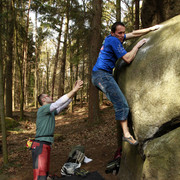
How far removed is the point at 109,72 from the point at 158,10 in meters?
2.83

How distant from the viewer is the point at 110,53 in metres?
3.74

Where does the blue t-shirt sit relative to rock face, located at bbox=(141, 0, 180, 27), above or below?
below

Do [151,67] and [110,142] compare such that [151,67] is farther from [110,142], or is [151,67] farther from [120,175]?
[110,142]

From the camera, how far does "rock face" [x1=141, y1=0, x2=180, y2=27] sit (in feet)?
15.4

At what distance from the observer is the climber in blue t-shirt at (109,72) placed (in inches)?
140

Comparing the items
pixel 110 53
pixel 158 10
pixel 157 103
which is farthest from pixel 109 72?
pixel 158 10

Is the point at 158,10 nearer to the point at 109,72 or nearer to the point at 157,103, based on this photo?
the point at 109,72

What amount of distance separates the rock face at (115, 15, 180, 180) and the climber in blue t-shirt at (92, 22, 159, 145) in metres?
0.17

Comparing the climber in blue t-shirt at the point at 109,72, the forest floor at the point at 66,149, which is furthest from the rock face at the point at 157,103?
the forest floor at the point at 66,149

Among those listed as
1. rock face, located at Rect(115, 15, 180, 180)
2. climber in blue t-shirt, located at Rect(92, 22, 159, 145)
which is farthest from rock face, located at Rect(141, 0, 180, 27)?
rock face, located at Rect(115, 15, 180, 180)

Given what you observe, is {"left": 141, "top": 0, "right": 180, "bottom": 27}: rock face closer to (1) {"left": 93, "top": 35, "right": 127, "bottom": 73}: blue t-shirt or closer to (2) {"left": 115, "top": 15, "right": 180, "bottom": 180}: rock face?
(2) {"left": 115, "top": 15, "right": 180, "bottom": 180}: rock face

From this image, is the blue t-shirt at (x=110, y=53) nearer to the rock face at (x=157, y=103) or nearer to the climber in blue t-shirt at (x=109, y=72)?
the climber in blue t-shirt at (x=109, y=72)

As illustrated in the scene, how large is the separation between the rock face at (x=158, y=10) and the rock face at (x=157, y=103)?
1.56 m

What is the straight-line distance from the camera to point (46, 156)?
3.93 meters
